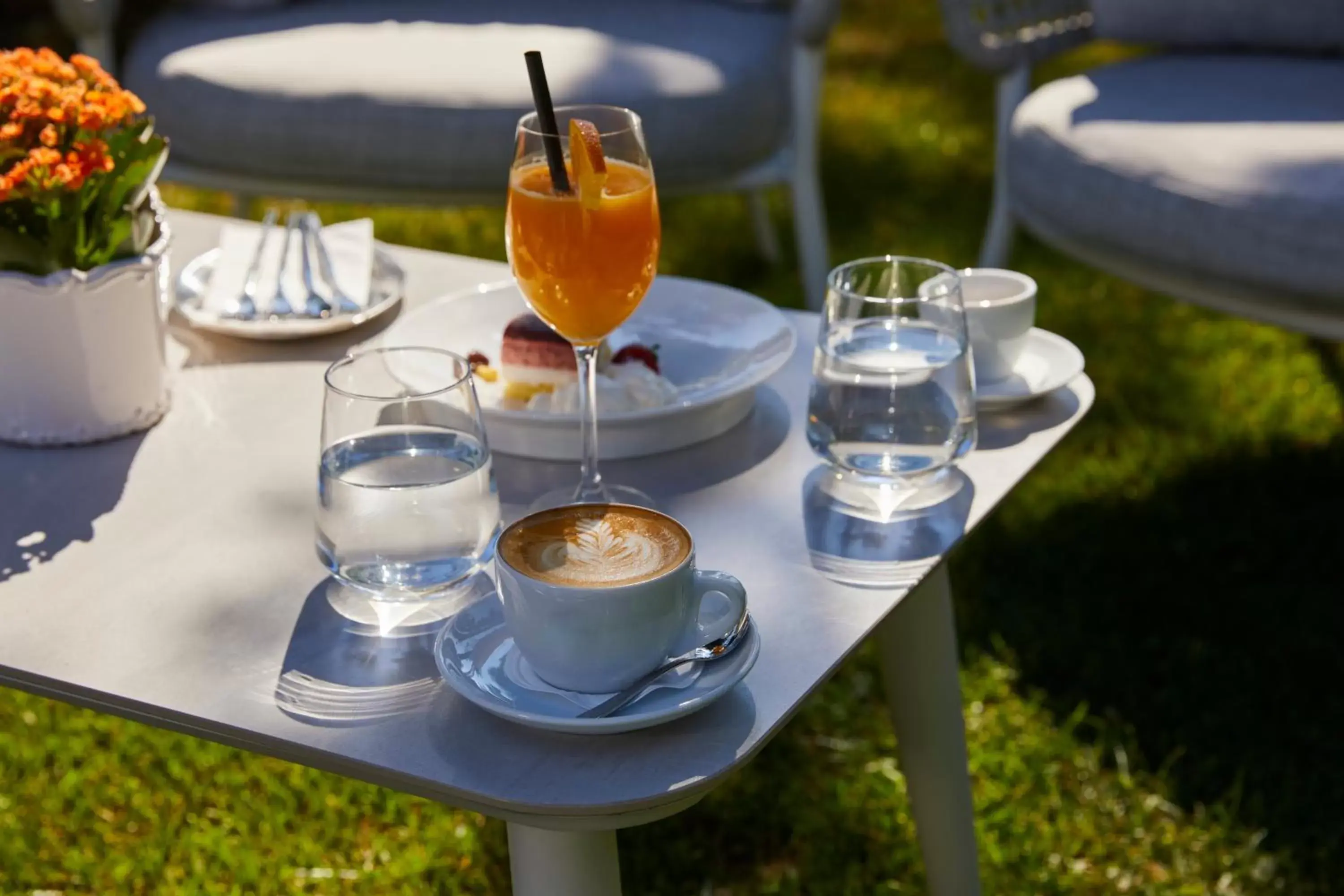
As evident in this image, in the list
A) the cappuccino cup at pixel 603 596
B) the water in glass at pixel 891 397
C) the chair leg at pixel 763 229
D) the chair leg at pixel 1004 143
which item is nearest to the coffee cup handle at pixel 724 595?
the cappuccino cup at pixel 603 596

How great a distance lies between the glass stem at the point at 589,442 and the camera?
1041 millimetres

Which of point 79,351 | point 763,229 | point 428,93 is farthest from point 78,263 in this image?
point 763,229

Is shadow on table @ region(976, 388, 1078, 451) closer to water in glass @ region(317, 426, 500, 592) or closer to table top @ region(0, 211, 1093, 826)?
table top @ region(0, 211, 1093, 826)

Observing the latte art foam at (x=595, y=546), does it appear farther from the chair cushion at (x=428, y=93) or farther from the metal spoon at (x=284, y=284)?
the chair cushion at (x=428, y=93)

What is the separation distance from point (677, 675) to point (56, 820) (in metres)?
0.90

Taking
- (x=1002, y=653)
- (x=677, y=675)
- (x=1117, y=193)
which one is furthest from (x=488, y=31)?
(x=677, y=675)

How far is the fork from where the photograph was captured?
1.31 metres

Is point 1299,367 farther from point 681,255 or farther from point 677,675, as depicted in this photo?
point 677,675

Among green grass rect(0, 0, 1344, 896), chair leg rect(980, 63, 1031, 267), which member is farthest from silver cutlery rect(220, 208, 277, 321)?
chair leg rect(980, 63, 1031, 267)

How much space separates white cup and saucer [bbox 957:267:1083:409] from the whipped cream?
23cm

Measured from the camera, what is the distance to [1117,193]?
1.74 meters

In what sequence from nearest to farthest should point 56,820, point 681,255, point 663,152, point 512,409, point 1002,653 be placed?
1. point 512,409
2. point 56,820
3. point 1002,653
4. point 663,152
5. point 681,255

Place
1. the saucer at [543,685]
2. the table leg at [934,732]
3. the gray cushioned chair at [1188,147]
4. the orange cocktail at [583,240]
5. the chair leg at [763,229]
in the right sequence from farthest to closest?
the chair leg at [763,229] → the gray cushioned chair at [1188,147] → the table leg at [934,732] → the orange cocktail at [583,240] → the saucer at [543,685]

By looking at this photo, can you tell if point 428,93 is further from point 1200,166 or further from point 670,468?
point 670,468
